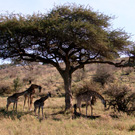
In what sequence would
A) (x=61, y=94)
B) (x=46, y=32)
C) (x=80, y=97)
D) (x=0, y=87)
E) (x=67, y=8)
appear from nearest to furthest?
(x=46, y=32) → (x=80, y=97) → (x=67, y=8) → (x=61, y=94) → (x=0, y=87)

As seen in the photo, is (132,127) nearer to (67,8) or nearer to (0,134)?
(0,134)

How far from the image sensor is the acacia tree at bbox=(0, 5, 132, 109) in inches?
409

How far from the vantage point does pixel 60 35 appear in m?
10.1

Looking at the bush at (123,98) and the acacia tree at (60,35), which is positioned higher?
the acacia tree at (60,35)

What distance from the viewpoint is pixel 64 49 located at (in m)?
12.3

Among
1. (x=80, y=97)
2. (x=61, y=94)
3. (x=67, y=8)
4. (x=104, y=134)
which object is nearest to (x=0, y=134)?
(x=104, y=134)

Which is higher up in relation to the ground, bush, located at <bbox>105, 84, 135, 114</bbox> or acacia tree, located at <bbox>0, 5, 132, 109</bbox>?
acacia tree, located at <bbox>0, 5, 132, 109</bbox>

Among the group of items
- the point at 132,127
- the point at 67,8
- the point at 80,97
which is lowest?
the point at 132,127

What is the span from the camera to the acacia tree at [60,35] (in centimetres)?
1040

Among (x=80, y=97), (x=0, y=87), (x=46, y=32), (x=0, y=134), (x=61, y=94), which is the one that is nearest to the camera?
(x=0, y=134)

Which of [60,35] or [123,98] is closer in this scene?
[60,35]

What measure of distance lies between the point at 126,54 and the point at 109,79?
1398cm

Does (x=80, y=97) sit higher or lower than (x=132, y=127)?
higher

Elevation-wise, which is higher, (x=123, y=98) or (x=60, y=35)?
(x=60, y=35)
